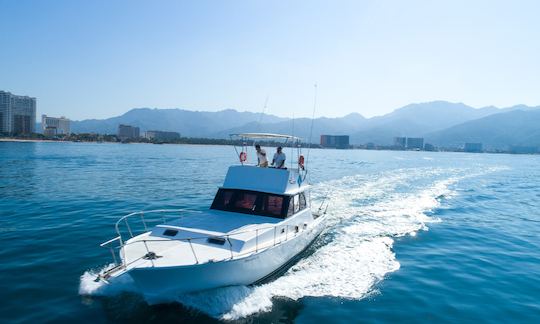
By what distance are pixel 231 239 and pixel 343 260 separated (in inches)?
218

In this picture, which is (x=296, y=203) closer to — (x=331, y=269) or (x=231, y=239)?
(x=331, y=269)

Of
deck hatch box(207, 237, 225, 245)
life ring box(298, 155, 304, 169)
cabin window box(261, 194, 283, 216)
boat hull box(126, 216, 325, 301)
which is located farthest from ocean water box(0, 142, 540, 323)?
life ring box(298, 155, 304, 169)

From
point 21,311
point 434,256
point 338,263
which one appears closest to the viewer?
point 21,311

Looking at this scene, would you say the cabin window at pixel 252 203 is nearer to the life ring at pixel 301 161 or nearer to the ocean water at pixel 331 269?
the ocean water at pixel 331 269

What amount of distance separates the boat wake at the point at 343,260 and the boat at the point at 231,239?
0.41 metres

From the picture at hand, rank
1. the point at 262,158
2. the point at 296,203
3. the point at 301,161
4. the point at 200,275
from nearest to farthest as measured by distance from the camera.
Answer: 1. the point at 200,275
2. the point at 296,203
3. the point at 262,158
4. the point at 301,161

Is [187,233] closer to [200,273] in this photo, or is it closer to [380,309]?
[200,273]

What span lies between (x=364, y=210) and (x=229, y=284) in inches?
604

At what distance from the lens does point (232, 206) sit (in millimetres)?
13602

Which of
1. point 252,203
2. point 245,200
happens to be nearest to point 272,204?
point 252,203

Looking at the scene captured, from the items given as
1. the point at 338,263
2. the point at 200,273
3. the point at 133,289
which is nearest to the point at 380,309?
the point at 338,263

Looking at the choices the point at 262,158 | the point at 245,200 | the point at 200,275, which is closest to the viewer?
the point at 200,275

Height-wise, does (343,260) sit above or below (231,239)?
below

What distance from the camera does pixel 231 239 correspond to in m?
10.5
